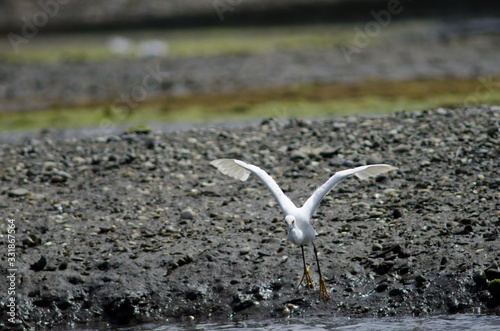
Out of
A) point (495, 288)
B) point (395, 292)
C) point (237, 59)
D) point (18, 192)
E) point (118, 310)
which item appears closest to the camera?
point (495, 288)

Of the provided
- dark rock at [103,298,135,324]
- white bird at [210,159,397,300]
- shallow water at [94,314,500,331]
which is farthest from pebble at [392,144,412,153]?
dark rock at [103,298,135,324]

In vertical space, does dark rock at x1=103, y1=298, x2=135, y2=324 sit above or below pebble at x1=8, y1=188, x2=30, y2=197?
below

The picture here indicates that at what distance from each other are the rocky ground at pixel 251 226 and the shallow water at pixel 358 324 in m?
0.15

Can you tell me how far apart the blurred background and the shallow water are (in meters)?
7.23

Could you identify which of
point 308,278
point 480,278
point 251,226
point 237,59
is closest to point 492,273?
point 480,278

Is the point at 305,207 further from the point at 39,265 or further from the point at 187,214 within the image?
the point at 39,265

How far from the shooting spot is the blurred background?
18.2m

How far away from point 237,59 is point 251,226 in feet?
61.6

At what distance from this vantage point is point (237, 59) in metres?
27.0

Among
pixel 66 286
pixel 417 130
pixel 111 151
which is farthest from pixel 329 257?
pixel 111 151

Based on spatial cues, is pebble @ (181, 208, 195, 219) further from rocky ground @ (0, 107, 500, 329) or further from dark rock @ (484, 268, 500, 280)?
dark rock @ (484, 268, 500, 280)

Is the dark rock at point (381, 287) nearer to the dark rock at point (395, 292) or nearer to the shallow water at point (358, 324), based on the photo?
the dark rock at point (395, 292)

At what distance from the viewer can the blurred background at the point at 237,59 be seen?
59.8 feet

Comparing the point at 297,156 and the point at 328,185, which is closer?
the point at 328,185
